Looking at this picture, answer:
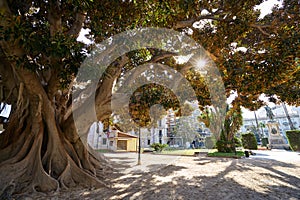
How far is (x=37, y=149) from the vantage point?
16.9 ft

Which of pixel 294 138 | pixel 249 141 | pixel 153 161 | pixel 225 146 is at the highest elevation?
pixel 294 138

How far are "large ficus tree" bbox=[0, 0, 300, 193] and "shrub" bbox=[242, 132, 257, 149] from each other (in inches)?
715

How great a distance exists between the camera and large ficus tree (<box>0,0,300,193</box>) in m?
3.98

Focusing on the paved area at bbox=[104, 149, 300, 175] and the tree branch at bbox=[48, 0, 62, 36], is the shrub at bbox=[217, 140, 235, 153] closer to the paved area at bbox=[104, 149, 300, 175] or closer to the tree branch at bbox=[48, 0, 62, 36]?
the paved area at bbox=[104, 149, 300, 175]

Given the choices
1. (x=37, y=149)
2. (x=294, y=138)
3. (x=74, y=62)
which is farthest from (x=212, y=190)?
(x=294, y=138)

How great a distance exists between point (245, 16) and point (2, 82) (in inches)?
325

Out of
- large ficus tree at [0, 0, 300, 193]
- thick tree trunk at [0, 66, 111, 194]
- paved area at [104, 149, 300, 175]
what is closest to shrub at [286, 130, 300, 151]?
paved area at [104, 149, 300, 175]

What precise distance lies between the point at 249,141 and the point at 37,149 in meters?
24.4

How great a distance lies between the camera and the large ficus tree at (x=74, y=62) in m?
3.98

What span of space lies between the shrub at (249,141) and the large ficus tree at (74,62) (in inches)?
715

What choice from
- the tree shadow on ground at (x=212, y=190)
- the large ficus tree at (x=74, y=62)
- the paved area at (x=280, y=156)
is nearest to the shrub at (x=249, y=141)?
the paved area at (x=280, y=156)

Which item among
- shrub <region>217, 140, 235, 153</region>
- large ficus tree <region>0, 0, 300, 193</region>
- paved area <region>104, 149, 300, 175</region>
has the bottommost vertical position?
paved area <region>104, 149, 300, 175</region>

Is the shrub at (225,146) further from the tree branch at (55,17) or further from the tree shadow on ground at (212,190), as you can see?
the tree branch at (55,17)

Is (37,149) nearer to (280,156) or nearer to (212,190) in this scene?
(212,190)
